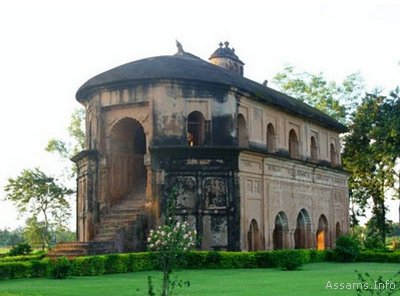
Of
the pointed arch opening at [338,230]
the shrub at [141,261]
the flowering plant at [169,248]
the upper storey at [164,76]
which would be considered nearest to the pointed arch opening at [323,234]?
the pointed arch opening at [338,230]

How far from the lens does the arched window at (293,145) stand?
1067 inches

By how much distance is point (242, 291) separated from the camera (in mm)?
11961

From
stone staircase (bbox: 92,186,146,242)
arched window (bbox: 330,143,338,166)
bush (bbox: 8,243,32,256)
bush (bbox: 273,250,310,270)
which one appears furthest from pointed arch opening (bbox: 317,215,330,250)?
bush (bbox: 8,243,32,256)

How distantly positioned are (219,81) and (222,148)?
2.36 meters

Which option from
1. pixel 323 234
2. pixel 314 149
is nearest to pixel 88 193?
pixel 314 149

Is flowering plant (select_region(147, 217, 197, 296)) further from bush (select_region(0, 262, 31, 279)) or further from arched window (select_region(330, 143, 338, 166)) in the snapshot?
arched window (select_region(330, 143, 338, 166))

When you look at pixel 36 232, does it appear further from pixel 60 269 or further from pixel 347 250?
pixel 60 269

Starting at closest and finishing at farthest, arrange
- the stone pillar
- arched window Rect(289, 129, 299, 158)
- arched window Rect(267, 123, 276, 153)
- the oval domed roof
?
1. the oval domed roof
2. the stone pillar
3. arched window Rect(267, 123, 276, 153)
4. arched window Rect(289, 129, 299, 158)

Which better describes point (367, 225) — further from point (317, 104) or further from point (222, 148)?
point (222, 148)

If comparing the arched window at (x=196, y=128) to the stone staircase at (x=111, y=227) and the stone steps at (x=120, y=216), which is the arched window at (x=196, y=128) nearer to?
the stone staircase at (x=111, y=227)

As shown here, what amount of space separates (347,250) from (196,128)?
281 inches

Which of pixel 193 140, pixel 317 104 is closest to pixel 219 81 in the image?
pixel 193 140

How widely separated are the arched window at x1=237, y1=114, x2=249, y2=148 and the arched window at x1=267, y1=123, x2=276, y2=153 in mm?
2433

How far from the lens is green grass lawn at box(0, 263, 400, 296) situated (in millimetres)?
11688
